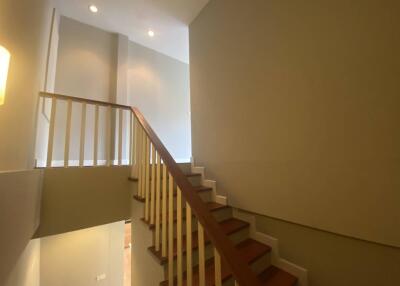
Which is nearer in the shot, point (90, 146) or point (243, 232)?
point (243, 232)

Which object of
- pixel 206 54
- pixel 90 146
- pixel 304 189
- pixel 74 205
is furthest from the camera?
pixel 90 146

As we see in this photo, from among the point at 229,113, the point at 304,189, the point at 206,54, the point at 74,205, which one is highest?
the point at 206,54

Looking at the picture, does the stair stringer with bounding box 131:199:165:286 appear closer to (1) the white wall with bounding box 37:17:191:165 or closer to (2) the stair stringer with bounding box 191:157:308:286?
(2) the stair stringer with bounding box 191:157:308:286

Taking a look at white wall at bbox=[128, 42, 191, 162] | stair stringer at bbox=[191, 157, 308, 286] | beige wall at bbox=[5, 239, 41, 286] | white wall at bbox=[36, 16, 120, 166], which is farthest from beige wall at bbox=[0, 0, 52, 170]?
white wall at bbox=[128, 42, 191, 162]

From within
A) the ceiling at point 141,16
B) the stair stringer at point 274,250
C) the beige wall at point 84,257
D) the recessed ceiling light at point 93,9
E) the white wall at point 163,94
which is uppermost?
the recessed ceiling light at point 93,9

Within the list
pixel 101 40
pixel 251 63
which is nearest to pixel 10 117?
pixel 251 63

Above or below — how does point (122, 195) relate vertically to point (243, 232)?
above

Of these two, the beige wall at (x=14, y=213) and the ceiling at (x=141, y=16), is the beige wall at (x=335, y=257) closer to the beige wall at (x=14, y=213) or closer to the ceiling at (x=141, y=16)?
the beige wall at (x=14, y=213)

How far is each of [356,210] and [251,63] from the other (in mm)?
1854

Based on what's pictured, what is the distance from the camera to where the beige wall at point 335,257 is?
4.62 feet

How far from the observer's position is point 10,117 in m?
1.34

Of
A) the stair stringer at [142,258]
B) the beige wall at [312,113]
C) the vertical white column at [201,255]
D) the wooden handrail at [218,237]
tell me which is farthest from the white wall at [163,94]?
the vertical white column at [201,255]

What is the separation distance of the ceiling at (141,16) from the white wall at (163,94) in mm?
461

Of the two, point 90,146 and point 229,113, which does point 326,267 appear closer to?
point 229,113
